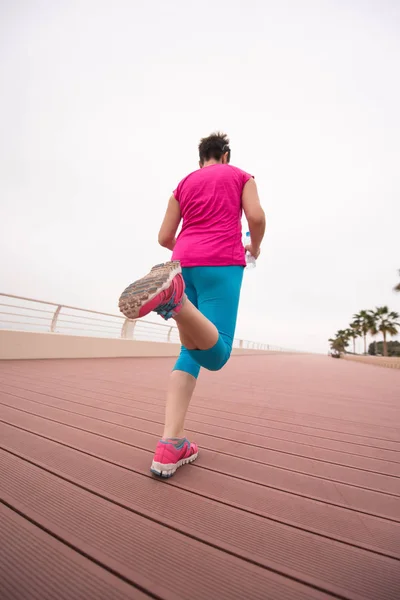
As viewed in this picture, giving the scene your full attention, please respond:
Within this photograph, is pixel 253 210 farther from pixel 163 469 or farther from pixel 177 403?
pixel 163 469

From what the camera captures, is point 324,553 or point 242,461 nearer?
point 324,553

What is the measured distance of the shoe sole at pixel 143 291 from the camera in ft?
2.50

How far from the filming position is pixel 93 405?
1.98 metres

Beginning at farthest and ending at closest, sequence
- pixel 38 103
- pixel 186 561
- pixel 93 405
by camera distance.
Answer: pixel 38 103 < pixel 93 405 < pixel 186 561

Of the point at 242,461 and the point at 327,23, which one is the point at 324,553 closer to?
the point at 242,461

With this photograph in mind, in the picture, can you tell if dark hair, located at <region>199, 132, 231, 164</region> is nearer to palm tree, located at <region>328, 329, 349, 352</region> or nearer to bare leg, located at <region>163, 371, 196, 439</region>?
bare leg, located at <region>163, 371, 196, 439</region>

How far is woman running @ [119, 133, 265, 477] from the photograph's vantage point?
0.87m

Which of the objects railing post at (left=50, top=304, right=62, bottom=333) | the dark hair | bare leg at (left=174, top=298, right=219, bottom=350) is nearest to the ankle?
bare leg at (left=174, top=298, right=219, bottom=350)

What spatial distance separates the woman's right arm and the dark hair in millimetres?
305

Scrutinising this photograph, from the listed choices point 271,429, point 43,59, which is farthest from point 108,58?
point 271,429

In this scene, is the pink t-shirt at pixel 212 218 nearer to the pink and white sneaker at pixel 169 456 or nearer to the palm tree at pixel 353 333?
the pink and white sneaker at pixel 169 456

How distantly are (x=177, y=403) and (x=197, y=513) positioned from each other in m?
0.39

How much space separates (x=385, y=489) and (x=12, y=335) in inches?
195

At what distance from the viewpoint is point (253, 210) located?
1257 millimetres
